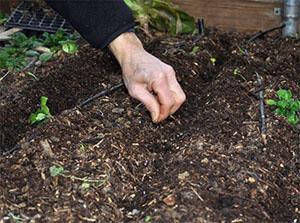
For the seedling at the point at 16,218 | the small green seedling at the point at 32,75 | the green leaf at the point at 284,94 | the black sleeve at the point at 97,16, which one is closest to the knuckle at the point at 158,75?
the black sleeve at the point at 97,16

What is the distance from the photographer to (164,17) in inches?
161

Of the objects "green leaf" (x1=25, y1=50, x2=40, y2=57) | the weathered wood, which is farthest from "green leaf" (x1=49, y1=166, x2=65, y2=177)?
the weathered wood

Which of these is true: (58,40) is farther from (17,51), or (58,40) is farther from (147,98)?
(147,98)

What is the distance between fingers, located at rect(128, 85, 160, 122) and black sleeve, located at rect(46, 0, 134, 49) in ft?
0.69

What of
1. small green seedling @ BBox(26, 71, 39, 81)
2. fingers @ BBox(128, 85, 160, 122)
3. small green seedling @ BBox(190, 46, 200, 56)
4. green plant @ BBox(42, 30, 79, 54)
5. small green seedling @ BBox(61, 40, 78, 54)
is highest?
fingers @ BBox(128, 85, 160, 122)

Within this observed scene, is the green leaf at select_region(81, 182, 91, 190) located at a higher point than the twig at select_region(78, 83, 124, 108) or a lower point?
higher

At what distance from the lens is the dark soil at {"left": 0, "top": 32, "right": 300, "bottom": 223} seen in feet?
8.41

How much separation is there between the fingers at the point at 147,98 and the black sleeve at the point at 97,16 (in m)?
0.21

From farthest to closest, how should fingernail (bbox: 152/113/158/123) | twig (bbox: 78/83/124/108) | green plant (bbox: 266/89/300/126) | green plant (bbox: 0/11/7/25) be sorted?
green plant (bbox: 0/11/7/25)
twig (bbox: 78/83/124/108)
green plant (bbox: 266/89/300/126)
fingernail (bbox: 152/113/158/123)

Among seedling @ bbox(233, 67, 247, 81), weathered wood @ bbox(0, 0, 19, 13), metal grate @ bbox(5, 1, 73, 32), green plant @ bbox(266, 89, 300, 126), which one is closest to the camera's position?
green plant @ bbox(266, 89, 300, 126)

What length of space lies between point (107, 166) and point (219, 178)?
40 centimetres

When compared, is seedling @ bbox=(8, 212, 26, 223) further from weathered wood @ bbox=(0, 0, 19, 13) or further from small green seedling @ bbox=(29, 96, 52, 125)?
weathered wood @ bbox=(0, 0, 19, 13)

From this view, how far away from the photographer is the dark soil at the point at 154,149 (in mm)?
2562

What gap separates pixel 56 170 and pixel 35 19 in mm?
1799
